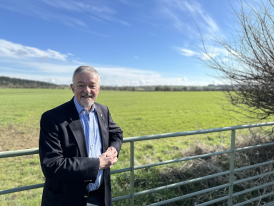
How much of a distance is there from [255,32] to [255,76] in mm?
959

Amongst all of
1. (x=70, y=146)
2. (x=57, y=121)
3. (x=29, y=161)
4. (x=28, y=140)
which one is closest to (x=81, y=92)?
(x=57, y=121)

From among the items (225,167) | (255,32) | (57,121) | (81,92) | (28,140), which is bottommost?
(28,140)

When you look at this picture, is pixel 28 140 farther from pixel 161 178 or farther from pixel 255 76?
pixel 255 76

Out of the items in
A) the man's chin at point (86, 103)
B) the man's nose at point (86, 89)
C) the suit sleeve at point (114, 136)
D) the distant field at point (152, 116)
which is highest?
the man's nose at point (86, 89)

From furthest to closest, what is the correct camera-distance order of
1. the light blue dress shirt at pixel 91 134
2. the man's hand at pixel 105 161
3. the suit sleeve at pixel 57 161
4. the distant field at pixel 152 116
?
the distant field at pixel 152 116 → the light blue dress shirt at pixel 91 134 → the man's hand at pixel 105 161 → the suit sleeve at pixel 57 161

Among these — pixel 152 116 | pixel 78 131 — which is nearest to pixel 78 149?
pixel 78 131

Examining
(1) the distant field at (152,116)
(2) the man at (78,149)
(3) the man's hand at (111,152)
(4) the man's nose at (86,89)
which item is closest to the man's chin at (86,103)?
(2) the man at (78,149)

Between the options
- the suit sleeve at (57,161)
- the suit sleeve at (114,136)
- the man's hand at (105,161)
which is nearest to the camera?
the suit sleeve at (57,161)

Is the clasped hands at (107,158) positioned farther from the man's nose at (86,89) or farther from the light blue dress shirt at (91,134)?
the man's nose at (86,89)

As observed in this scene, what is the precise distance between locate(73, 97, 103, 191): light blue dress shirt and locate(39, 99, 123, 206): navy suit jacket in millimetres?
52

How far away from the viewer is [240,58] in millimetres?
4301

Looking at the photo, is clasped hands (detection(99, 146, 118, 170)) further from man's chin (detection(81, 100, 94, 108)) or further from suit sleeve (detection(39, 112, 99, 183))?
man's chin (detection(81, 100, 94, 108))

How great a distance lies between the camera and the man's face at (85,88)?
1.60 metres

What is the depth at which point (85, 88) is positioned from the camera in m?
1.62
